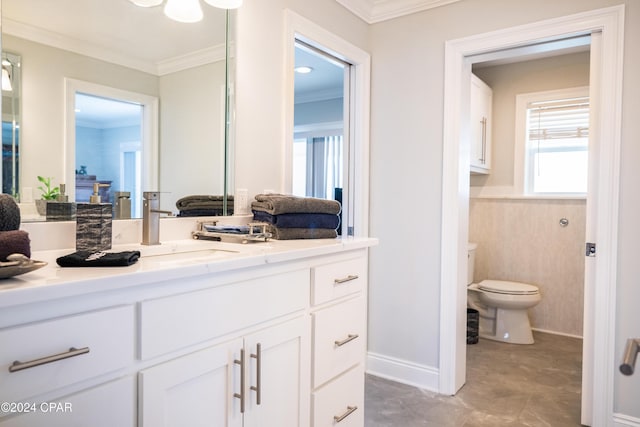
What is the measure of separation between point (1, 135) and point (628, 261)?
2.56m

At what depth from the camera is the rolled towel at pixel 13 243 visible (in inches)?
32.8

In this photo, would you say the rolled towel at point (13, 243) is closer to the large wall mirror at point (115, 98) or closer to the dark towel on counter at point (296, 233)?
the large wall mirror at point (115, 98)

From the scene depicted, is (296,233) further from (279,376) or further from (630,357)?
(630,357)

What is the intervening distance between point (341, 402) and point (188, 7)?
5.59 feet

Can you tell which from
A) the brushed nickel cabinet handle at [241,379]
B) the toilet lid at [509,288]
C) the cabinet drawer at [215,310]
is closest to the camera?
the cabinet drawer at [215,310]

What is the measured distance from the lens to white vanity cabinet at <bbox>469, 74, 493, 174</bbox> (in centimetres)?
344

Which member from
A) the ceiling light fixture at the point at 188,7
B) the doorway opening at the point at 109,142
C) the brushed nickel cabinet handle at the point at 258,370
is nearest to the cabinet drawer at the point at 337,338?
the brushed nickel cabinet handle at the point at 258,370

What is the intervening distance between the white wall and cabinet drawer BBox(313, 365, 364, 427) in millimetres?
944

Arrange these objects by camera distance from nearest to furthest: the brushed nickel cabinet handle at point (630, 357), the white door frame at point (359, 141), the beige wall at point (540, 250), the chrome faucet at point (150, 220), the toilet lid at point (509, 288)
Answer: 1. the brushed nickel cabinet handle at point (630, 357)
2. the chrome faucet at point (150, 220)
3. the white door frame at point (359, 141)
4. the toilet lid at point (509, 288)
5. the beige wall at point (540, 250)

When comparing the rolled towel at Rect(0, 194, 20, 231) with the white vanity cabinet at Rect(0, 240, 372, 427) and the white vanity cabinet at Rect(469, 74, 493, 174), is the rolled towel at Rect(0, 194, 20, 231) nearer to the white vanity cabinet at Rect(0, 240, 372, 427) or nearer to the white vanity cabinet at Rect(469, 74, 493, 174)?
the white vanity cabinet at Rect(0, 240, 372, 427)

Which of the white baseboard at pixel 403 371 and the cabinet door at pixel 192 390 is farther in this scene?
the white baseboard at pixel 403 371

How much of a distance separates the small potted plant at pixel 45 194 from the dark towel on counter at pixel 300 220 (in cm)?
76

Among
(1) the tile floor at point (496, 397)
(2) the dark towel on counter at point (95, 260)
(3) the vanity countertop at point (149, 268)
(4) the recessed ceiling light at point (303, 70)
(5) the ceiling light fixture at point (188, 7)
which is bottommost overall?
(1) the tile floor at point (496, 397)

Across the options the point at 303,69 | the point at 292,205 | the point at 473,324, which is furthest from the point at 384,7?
the point at 473,324
